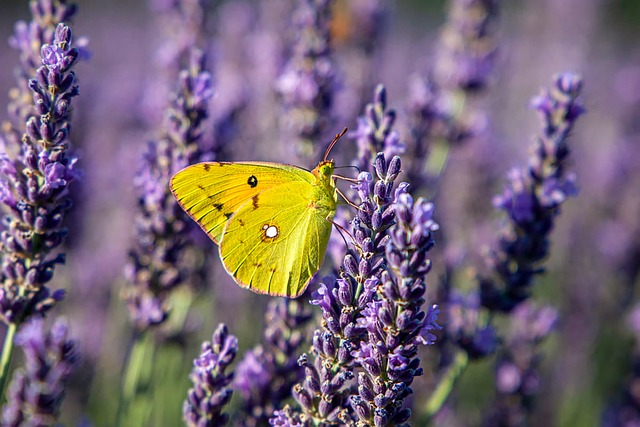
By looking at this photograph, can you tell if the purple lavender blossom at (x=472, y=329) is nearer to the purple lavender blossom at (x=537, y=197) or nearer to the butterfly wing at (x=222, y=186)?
the purple lavender blossom at (x=537, y=197)

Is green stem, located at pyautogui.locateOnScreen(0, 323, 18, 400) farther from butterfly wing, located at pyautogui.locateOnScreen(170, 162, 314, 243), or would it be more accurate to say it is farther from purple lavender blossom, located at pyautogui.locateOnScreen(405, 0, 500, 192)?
purple lavender blossom, located at pyautogui.locateOnScreen(405, 0, 500, 192)

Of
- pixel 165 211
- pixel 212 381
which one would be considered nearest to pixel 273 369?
pixel 212 381

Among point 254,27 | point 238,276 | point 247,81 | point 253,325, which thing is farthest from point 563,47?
point 238,276

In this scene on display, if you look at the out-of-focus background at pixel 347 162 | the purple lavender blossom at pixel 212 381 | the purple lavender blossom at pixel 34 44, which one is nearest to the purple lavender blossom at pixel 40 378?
the purple lavender blossom at pixel 212 381

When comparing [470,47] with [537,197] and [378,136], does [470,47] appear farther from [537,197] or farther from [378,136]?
[378,136]

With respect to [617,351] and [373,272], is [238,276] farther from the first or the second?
[617,351]

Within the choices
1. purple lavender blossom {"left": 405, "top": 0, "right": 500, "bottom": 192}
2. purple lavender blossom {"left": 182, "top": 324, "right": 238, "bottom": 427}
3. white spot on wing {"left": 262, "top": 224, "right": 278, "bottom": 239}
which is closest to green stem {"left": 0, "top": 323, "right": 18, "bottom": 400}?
purple lavender blossom {"left": 182, "top": 324, "right": 238, "bottom": 427}

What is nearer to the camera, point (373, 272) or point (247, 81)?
point (373, 272)
